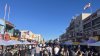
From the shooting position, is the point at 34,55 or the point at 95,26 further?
the point at 95,26

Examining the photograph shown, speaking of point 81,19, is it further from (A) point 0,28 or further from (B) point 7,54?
(B) point 7,54

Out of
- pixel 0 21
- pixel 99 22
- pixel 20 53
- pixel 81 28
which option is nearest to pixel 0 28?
pixel 0 21

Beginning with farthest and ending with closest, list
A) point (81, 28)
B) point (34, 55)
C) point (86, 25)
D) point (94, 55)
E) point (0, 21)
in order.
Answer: point (81, 28), point (86, 25), point (0, 21), point (94, 55), point (34, 55)

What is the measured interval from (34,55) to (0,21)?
30721 mm

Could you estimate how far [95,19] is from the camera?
66.9 meters

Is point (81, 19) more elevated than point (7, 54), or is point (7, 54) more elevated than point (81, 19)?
point (81, 19)

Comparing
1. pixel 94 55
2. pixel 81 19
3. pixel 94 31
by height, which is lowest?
pixel 94 55

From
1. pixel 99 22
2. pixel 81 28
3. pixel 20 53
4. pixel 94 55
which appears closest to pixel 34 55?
pixel 20 53

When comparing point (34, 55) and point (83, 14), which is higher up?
point (83, 14)

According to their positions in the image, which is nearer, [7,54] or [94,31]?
[7,54]

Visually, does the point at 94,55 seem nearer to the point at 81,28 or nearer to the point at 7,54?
the point at 7,54

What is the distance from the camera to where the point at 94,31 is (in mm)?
66938

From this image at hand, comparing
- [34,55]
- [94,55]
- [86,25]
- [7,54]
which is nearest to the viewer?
[7,54]

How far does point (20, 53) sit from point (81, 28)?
63.0m
